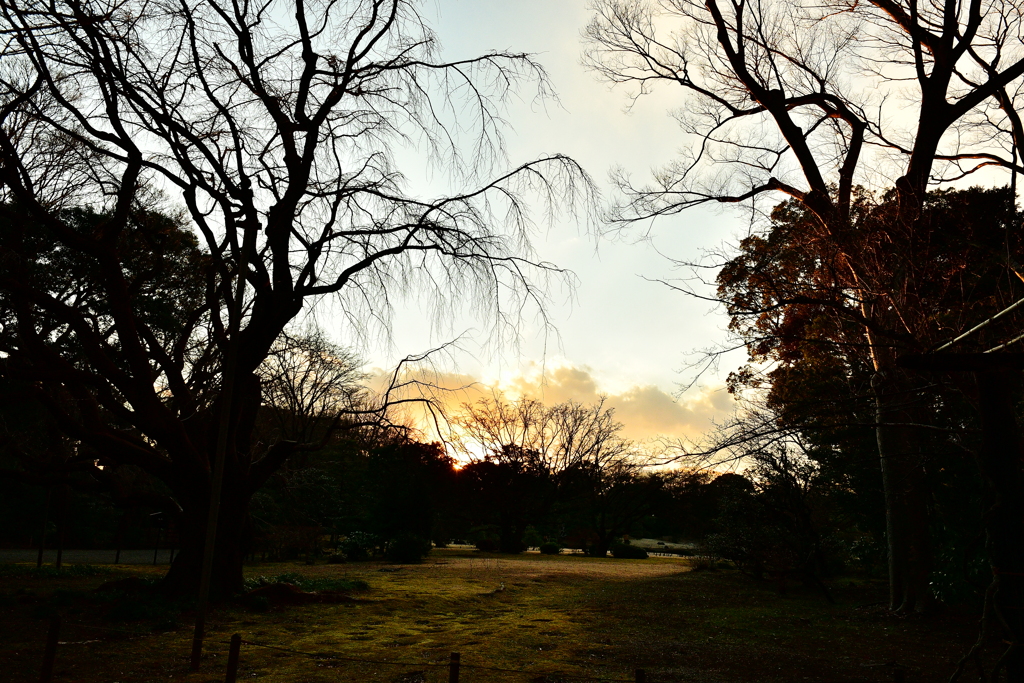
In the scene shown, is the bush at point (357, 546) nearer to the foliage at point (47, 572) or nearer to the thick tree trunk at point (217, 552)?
the foliage at point (47, 572)

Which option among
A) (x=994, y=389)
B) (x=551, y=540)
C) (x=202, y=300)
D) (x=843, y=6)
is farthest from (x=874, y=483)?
(x=551, y=540)

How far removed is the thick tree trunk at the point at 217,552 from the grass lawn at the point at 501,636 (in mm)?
812

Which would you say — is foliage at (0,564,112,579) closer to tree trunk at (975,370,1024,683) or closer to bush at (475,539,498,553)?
tree trunk at (975,370,1024,683)

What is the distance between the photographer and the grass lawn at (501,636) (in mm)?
8398

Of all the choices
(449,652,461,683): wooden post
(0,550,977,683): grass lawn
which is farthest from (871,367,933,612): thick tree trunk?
(449,652,461,683): wooden post

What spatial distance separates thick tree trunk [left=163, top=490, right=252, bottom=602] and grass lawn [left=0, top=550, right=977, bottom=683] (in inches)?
32.0

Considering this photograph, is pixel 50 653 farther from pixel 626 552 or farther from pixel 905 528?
pixel 626 552

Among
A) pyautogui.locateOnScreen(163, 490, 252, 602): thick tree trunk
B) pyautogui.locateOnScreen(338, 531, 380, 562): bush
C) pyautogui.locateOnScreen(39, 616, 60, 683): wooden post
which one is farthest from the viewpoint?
pyautogui.locateOnScreen(338, 531, 380, 562): bush

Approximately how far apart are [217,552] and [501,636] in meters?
6.13

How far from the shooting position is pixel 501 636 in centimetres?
1111

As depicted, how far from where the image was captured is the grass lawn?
8.40 metres

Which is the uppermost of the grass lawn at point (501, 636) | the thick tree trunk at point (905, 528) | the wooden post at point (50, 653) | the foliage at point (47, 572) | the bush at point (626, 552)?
the thick tree trunk at point (905, 528)

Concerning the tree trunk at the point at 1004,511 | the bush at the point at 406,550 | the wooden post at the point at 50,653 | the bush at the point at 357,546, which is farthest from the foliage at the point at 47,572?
the tree trunk at the point at 1004,511

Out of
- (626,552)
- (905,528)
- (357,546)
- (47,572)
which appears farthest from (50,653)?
(626,552)
